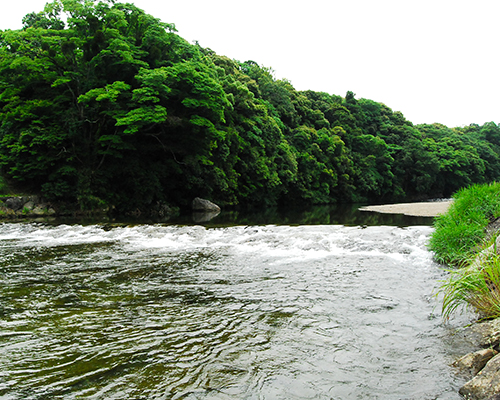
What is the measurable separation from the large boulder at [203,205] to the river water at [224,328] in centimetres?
1684

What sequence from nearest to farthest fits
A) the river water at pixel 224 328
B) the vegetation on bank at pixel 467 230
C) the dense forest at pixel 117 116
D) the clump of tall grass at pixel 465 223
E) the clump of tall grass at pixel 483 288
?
the river water at pixel 224 328 < the clump of tall grass at pixel 483 288 < the vegetation on bank at pixel 467 230 < the clump of tall grass at pixel 465 223 < the dense forest at pixel 117 116

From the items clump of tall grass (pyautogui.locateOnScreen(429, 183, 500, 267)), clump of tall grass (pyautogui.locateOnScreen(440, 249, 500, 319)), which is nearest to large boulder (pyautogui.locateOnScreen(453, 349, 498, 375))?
clump of tall grass (pyautogui.locateOnScreen(440, 249, 500, 319))

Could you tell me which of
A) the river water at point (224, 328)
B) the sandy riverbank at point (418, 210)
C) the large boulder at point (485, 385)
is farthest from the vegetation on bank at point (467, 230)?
the sandy riverbank at point (418, 210)

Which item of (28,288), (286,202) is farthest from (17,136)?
(286,202)

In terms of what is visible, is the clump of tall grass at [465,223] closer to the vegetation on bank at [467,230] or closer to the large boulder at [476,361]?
the vegetation on bank at [467,230]

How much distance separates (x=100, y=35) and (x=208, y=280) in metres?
18.9

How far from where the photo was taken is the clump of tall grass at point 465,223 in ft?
23.0

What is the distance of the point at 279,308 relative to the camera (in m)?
Answer: 4.61

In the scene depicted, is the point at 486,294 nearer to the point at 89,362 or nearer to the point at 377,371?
the point at 377,371

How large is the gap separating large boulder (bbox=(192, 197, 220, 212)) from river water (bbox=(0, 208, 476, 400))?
55.2 ft

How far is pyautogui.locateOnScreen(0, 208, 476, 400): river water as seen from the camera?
111 inches

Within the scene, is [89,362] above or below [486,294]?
below

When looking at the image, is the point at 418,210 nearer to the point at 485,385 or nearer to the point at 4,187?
the point at 485,385

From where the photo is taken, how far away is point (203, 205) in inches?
983
